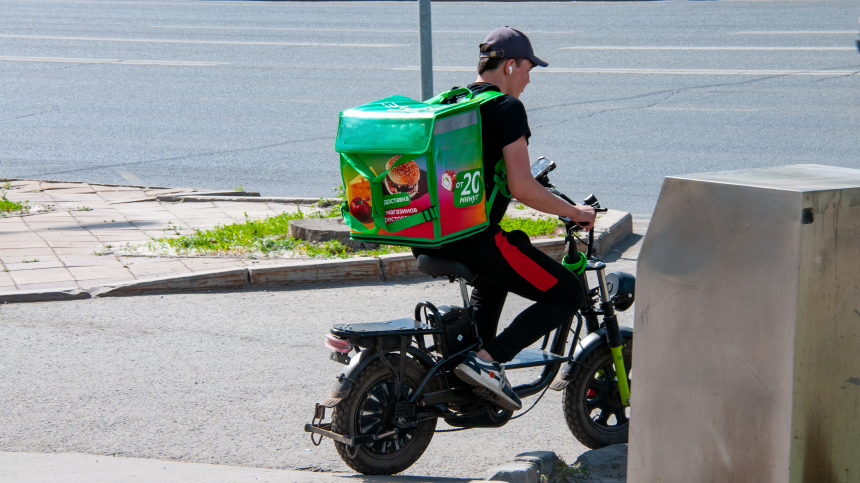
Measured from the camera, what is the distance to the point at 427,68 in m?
7.57

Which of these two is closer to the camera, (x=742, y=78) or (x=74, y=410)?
(x=74, y=410)

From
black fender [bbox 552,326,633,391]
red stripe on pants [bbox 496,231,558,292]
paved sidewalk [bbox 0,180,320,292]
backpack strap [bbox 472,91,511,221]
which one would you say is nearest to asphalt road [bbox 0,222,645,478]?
black fender [bbox 552,326,633,391]

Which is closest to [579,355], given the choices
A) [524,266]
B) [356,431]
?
[524,266]

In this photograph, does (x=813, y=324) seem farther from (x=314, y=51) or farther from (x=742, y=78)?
(x=314, y=51)

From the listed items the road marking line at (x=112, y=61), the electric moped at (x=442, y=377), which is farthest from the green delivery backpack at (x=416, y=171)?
the road marking line at (x=112, y=61)

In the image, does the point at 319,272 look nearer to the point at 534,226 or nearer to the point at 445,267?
the point at 534,226

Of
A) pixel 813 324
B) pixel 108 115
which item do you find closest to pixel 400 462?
pixel 813 324

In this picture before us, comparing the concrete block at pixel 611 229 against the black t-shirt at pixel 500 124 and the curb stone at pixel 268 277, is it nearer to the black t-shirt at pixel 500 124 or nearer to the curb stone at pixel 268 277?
the curb stone at pixel 268 277

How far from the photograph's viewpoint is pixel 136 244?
7.21 meters

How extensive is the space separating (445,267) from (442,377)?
0.48 meters

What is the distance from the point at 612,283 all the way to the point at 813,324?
1.56 meters

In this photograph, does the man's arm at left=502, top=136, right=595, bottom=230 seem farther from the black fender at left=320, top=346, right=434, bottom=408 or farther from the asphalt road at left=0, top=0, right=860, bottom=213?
the asphalt road at left=0, top=0, right=860, bottom=213

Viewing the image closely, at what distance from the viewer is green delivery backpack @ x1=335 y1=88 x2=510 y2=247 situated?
3.33m

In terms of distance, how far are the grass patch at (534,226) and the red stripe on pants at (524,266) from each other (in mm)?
3477
